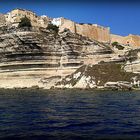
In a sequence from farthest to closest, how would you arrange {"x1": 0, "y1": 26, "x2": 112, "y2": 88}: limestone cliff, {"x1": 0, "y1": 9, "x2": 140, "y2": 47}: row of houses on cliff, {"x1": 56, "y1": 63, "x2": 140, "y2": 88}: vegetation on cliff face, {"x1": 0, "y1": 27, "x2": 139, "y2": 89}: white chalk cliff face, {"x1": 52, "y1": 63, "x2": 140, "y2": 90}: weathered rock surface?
{"x1": 0, "y1": 9, "x2": 140, "y2": 47}: row of houses on cliff < {"x1": 0, "y1": 26, "x2": 112, "y2": 88}: limestone cliff < {"x1": 0, "y1": 27, "x2": 139, "y2": 89}: white chalk cliff face < {"x1": 56, "y1": 63, "x2": 140, "y2": 88}: vegetation on cliff face < {"x1": 52, "y1": 63, "x2": 140, "y2": 90}: weathered rock surface

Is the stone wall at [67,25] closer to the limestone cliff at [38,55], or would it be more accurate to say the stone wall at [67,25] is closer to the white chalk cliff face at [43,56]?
the white chalk cliff face at [43,56]

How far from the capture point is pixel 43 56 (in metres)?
106

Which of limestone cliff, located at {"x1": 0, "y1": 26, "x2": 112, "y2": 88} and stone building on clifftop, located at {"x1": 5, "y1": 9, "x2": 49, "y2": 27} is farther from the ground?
stone building on clifftop, located at {"x1": 5, "y1": 9, "x2": 49, "y2": 27}

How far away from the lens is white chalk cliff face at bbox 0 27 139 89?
4053 inches

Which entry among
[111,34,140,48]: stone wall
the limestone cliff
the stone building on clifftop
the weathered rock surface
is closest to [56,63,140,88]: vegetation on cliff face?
the weathered rock surface

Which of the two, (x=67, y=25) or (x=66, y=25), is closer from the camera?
(x=67, y=25)

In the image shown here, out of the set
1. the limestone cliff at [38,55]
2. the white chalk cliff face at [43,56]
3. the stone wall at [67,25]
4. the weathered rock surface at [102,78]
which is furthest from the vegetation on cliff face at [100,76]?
the stone wall at [67,25]

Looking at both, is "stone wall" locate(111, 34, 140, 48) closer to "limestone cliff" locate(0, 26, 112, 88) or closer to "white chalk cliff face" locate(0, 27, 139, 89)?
"white chalk cliff face" locate(0, 27, 139, 89)

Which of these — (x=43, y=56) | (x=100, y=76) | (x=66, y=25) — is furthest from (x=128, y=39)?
(x=100, y=76)

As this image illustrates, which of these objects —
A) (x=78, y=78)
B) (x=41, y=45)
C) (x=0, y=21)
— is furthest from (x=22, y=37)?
(x=0, y=21)

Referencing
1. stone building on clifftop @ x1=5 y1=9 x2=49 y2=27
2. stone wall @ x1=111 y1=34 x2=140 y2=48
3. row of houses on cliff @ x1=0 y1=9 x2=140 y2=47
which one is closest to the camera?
row of houses on cliff @ x1=0 y1=9 x2=140 y2=47

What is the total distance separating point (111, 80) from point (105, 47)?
23065 millimetres

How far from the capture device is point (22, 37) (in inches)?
4163

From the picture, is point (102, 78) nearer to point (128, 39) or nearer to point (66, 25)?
point (66, 25)
